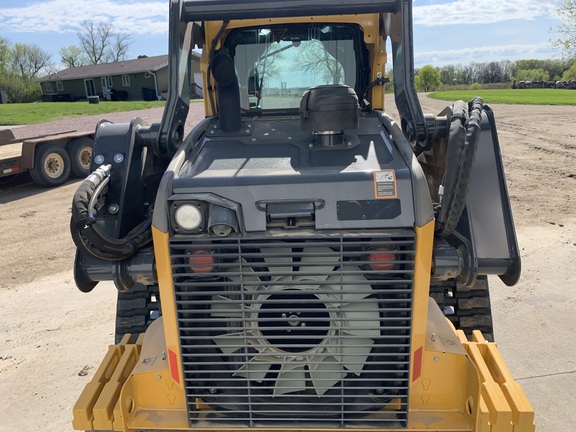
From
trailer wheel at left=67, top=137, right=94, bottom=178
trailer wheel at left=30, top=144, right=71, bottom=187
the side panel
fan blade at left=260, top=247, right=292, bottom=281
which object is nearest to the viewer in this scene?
fan blade at left=260, top=247, right=292, bottom=281

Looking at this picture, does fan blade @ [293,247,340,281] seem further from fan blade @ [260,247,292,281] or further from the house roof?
the house roof

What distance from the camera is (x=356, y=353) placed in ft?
8.09

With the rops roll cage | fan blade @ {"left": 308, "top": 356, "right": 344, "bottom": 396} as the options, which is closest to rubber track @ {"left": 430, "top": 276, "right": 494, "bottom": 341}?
the rops roll cage

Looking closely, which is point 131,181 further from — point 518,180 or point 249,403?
point 518,180

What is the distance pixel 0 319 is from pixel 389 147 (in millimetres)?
4435

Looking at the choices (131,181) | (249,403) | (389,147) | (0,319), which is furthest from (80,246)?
(0,319)

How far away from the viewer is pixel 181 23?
287 centimetres

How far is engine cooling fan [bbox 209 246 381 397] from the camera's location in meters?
2.32

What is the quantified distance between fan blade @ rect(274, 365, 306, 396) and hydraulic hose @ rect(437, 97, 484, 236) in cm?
100

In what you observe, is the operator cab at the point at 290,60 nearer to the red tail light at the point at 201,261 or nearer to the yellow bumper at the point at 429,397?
the red tail light at the point at 201,261

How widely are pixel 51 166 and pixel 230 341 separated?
9726mm

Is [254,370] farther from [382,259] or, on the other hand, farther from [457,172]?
[457,172]

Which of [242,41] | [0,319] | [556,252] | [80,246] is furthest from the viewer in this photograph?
[556,252]

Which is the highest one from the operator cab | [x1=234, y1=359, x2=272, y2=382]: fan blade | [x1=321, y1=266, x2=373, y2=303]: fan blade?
the operator cab
